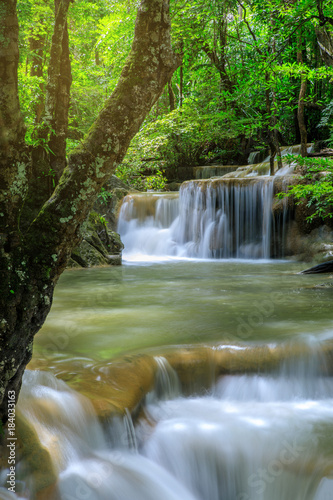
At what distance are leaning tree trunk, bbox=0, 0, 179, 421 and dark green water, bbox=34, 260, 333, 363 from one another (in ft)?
5.76

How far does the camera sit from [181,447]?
3.27m

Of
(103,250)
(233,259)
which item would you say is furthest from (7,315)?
(233,259)

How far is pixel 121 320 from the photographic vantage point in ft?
18.3

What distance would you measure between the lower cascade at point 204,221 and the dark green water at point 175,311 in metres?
3.95

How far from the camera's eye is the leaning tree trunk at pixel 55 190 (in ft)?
7.23

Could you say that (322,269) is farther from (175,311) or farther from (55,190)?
(55,190)

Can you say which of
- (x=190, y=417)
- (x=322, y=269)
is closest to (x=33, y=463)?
(x=190, y=417)

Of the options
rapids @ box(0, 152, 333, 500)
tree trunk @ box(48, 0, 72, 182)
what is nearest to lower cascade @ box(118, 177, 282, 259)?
rapids @ box(0, 152, 333, 500)

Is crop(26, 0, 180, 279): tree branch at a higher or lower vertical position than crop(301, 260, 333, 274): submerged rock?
higher

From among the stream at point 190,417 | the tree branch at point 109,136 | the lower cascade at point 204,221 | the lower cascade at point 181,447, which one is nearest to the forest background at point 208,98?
the lower cascade at point 204,221

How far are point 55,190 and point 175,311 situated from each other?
12.9 ft

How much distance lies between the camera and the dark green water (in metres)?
4.62

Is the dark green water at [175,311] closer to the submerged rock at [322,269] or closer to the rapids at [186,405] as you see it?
the rapids at [186,405]

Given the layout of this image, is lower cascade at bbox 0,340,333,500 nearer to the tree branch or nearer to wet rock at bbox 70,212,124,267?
the tree branch
